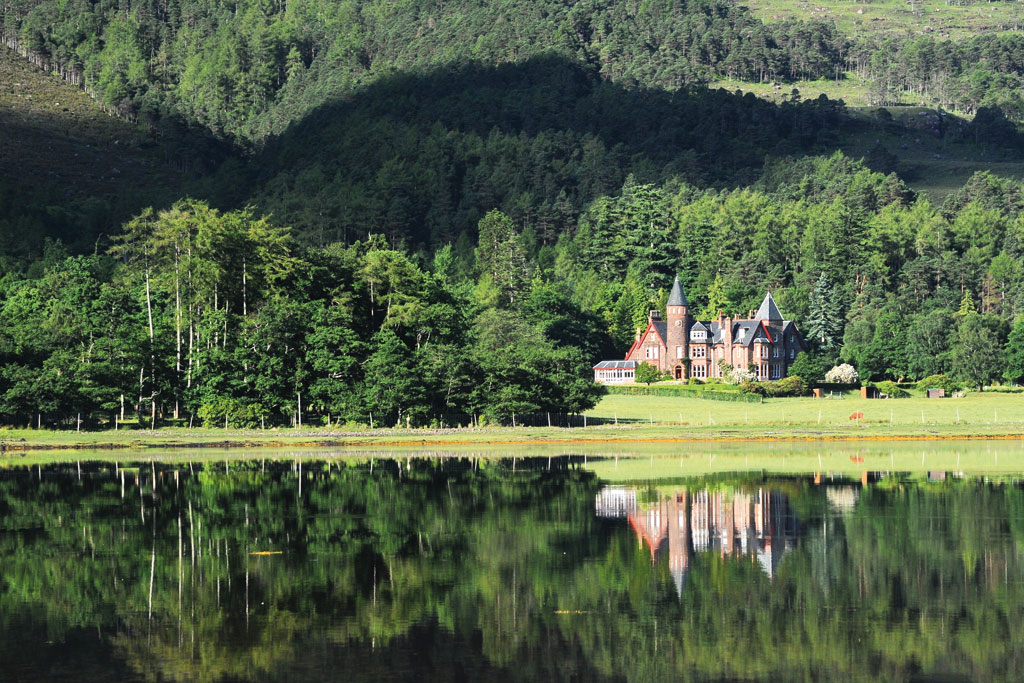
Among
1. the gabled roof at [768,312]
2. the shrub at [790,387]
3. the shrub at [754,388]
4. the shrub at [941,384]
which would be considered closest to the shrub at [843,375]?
the shrub at [790,387]

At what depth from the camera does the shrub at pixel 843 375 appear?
13762cm

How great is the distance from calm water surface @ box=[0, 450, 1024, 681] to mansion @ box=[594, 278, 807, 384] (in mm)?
93643

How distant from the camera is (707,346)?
153 meters

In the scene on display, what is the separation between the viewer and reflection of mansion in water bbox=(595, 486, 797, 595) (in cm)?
3788

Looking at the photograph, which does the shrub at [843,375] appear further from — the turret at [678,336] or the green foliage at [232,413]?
the green foliage at [232,413]

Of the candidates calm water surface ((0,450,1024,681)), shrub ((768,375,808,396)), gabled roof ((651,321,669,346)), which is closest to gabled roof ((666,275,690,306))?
gabled roof ((651,321,669,346))

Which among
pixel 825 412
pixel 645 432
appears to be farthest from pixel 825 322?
pixel 645 432

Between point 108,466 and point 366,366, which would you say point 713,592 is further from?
point 366,366

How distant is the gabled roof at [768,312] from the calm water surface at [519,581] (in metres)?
98.3

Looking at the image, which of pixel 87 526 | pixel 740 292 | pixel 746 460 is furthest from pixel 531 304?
pixel 87 526

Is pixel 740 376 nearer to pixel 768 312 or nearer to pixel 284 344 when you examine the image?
Answer: pixel 768 312

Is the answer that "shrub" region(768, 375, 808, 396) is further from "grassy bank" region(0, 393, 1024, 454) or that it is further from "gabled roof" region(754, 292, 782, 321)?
"gabled roof" region(754, 292, 782, 321)

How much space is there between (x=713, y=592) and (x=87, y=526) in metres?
22.6

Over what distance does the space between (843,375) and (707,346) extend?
757 inches
